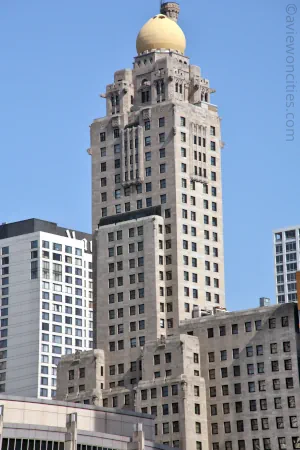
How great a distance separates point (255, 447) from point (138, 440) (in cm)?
4868

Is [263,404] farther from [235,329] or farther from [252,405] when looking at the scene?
[235,329]

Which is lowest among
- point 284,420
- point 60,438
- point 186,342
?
point 60,438

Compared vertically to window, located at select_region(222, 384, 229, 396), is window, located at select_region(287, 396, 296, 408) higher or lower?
lower

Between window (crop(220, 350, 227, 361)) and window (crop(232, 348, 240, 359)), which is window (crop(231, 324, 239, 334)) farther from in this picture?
window (crop(220, 350, 227, 361))

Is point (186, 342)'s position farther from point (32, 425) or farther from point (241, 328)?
point (32, 425)

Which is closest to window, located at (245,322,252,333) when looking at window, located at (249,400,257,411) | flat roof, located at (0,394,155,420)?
window, located at (249,400,257,411)

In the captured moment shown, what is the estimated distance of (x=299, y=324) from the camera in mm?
192500

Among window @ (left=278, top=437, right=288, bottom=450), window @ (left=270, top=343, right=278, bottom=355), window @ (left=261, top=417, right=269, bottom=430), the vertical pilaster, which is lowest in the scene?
the vertical pilaster

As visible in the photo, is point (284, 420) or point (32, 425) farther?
point (284, 420)

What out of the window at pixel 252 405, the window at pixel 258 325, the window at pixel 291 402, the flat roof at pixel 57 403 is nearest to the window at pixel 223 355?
the window at pixel 258 325

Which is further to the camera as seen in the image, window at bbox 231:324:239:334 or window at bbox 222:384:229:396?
window at bbox 231:324:239:334

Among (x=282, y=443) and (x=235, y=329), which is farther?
(x=235, y=329)

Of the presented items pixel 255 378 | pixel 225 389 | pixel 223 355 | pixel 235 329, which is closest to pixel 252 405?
pixel 255 378

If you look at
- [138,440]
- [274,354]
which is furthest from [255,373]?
[138,440]
